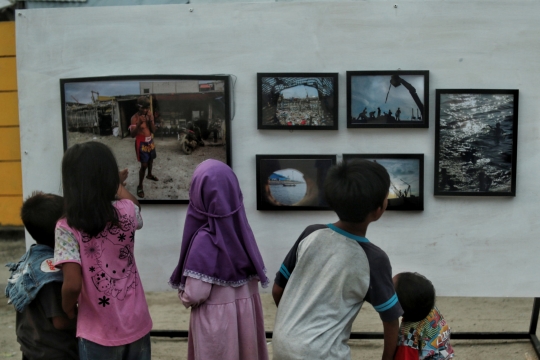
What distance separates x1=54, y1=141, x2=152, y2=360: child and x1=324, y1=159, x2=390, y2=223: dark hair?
836 millimetres

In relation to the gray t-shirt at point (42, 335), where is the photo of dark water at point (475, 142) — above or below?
above

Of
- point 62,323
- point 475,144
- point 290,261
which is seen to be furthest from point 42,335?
point 475,144

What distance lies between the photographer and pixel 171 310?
15.7ft

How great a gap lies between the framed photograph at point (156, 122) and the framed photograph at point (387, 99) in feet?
2.22

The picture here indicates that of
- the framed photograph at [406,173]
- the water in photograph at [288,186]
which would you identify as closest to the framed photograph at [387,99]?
the framed photograph at [406,173]

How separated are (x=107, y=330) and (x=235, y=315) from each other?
0.51m

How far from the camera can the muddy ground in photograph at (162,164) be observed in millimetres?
3002

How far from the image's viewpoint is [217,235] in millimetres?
2201

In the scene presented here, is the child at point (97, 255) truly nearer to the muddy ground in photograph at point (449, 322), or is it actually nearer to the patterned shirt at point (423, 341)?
the patterned shirt at point (423, 341)

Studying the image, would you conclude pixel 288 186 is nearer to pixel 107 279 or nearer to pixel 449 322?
pixel 107 279

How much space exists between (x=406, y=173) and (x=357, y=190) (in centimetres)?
118

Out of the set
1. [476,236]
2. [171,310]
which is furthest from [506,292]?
[171,310]

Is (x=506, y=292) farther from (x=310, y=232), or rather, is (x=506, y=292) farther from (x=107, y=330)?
(x=107, y=330)

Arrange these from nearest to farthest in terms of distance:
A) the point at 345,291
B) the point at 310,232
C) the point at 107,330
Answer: the point at 345,291
the point at 310,232
the point at 107,330
